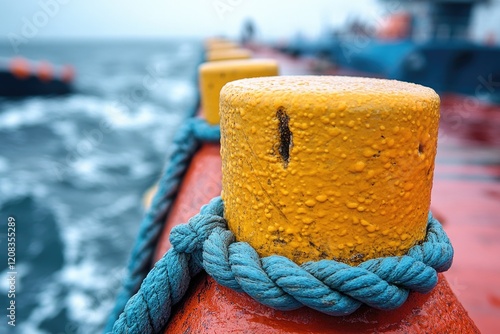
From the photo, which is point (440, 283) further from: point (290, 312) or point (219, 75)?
point (219, 75)

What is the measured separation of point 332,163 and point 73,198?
22.7ft

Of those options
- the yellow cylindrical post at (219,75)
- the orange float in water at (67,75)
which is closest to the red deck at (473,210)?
the yellow cylindrical post at (219,75)

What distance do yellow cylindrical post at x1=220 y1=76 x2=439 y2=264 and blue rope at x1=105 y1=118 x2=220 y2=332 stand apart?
69cm

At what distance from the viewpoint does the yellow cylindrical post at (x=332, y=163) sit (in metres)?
0.66

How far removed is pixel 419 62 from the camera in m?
7.48

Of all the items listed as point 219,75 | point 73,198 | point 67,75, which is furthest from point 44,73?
point 219,75

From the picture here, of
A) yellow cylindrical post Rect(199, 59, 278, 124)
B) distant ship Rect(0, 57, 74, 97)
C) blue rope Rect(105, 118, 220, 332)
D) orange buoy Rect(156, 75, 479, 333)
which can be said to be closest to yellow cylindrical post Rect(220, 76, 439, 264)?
orange buoy Rect(156, 75, 479, 333)

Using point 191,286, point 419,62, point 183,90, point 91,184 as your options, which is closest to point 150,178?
point 91,184

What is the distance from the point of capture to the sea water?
13.2ft

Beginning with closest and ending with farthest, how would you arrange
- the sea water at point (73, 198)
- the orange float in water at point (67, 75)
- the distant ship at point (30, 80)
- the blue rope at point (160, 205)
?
the blue rope at point (160, 205) < the sea water at point (73, 198) < the distant ship at point (30, 80) < the orange float in water at point (67, 75)

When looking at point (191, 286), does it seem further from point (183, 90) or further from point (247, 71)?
point (183, 90)

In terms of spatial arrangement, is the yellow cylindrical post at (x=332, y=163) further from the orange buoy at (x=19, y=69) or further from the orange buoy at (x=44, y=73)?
the orange buoy at (x=44, y=73)

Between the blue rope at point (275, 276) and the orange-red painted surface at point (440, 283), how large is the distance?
0.05 meters

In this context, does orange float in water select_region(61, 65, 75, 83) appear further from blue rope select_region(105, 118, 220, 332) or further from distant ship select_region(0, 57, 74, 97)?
blue rope select_region(105, 118, 220, 332)
